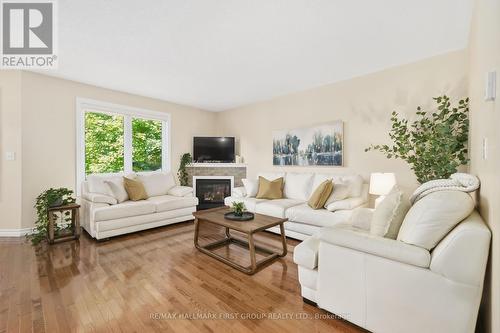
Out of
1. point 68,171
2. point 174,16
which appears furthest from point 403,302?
point 68,171

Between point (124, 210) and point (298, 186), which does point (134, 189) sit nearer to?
point (124, 210)

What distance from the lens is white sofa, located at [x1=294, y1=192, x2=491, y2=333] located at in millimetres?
1197

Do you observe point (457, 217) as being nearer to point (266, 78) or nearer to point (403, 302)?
point (403, 302)

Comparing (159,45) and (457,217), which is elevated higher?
(159,45)

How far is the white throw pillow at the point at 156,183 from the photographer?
4.33 meters

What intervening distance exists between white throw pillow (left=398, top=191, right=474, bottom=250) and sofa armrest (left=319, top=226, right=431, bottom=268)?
0.06 meters

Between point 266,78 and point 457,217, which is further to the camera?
point 266,78

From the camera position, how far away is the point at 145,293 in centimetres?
203

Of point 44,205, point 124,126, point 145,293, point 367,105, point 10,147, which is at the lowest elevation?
point 145,293

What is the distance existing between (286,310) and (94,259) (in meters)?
2.29

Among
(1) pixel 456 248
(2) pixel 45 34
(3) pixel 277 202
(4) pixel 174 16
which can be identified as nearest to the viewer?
(1) pixel 456 248

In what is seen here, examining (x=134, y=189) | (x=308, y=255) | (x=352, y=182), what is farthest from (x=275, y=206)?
(x=134, y=189)

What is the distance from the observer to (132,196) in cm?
390

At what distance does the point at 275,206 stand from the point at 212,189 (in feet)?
7.41
